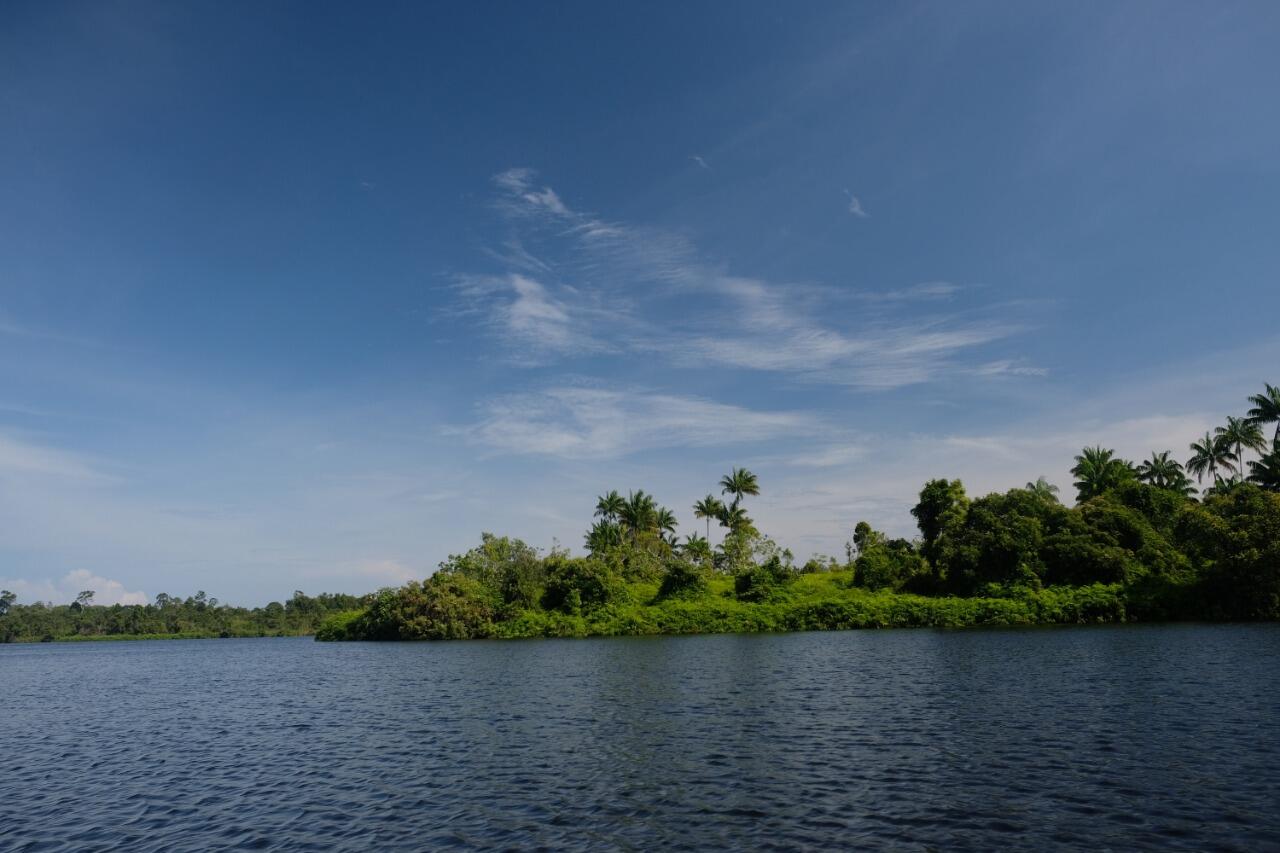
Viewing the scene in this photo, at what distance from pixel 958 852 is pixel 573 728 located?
1955cm

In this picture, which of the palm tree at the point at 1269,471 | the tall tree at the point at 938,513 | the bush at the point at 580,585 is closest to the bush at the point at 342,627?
the bush at the point at 580,585

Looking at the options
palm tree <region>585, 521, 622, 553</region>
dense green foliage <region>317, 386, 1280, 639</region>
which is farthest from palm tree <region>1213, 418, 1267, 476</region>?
palm tree <region>585, 521, 622, 553</region>

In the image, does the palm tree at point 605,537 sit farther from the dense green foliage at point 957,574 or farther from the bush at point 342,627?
the bush at point 342,627

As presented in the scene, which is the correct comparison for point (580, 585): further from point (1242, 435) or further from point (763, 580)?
point (1242, 435)

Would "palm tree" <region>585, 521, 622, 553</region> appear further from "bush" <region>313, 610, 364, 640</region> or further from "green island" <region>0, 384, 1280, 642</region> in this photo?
"bush" <region>313, 610, 364, 640</region>

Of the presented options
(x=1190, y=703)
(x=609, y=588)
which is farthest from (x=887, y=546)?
(x=1190, y=703)

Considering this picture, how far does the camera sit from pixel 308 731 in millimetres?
34812

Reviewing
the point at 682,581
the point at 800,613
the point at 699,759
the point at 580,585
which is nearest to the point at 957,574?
the point at 800,613

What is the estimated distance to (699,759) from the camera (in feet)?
82.4

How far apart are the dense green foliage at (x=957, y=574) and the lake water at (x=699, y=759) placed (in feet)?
99.1

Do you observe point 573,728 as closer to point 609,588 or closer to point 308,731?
point 308,731

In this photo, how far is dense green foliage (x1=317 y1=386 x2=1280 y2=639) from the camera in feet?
248

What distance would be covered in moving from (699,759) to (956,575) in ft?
248

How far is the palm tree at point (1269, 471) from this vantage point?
267 feet
